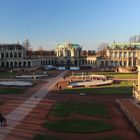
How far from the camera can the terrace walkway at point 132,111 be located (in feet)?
118

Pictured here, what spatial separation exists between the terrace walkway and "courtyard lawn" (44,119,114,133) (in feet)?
7.86

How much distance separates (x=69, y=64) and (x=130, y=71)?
53241 mm

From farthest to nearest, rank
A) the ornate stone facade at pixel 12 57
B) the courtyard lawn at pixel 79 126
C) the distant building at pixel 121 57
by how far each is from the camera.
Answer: the ornate stone facade at pixel 12 57 → the distant building at pixel 121 57 → the courtyard lawn at pixel 79 126

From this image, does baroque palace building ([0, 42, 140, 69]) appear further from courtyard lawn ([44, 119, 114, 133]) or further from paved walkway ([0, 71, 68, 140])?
courtyard lawn ([44, 119, 114, 133])

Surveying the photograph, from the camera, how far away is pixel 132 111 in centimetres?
4181

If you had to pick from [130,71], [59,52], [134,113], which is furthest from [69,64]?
[134,113]

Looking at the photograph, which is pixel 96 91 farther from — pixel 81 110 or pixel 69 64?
pixel 69 64

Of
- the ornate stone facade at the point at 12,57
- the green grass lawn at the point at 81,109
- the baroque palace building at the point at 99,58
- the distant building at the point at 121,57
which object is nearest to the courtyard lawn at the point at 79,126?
the green grass lawn at the point at 81,109

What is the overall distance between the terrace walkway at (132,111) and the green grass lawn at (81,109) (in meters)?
2.20

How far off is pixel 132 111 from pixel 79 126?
850cm

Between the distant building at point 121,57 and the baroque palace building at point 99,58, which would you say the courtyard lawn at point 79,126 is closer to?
the baroque palace building at point 99,58

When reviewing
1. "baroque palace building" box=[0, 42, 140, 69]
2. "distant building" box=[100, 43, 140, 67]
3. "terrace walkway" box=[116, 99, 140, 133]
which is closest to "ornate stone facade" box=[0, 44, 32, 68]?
"baroque palace building" box=[0, 42, 140, 69]

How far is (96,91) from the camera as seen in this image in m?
67.2

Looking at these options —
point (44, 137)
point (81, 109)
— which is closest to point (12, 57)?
point (81, 109)
